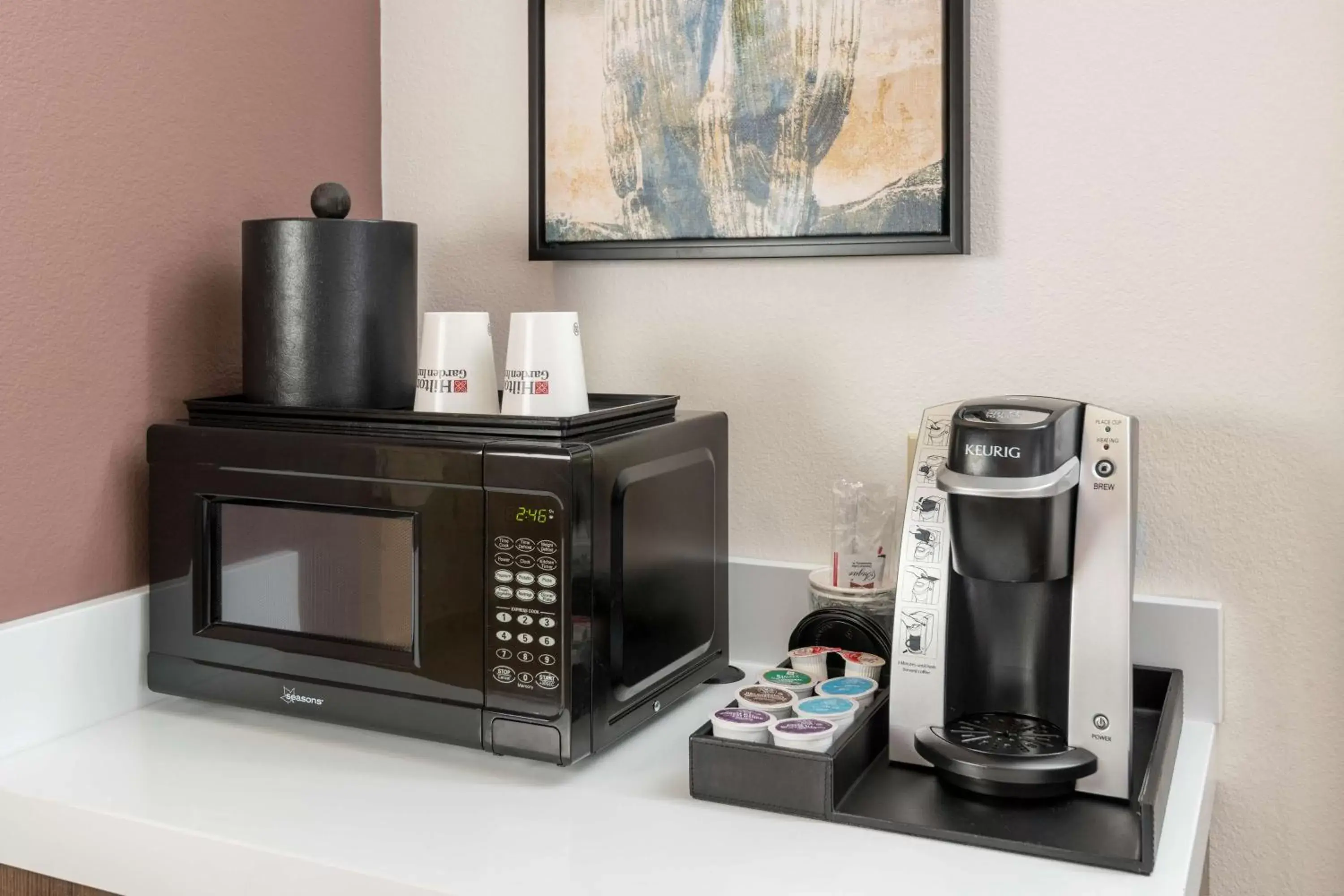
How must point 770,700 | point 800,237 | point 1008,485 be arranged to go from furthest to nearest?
point 800,237 < point 770,700 < point 1008,485

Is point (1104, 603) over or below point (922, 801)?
over

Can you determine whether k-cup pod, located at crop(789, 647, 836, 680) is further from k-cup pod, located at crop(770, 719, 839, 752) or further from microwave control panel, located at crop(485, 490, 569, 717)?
microwave control panel, located at crop(485, 490, 569, 717)

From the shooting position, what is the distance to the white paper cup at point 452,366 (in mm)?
1107

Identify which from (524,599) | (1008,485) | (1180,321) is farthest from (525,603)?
(1180,321)

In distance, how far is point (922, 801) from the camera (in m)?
0.92

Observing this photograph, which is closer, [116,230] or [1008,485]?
[1008,485]

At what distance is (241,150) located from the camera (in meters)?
1.29

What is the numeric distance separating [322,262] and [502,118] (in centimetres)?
39

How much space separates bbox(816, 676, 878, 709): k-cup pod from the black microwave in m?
Result: 0.17

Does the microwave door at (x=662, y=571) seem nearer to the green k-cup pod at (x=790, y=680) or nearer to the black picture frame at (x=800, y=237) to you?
the green k-cup pod at (x=790, y=680)

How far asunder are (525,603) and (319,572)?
24 centimetres

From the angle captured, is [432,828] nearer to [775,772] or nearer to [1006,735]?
[775,772]

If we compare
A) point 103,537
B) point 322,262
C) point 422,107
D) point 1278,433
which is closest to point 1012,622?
point 1278,433

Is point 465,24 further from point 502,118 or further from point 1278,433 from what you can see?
point 1278,433
